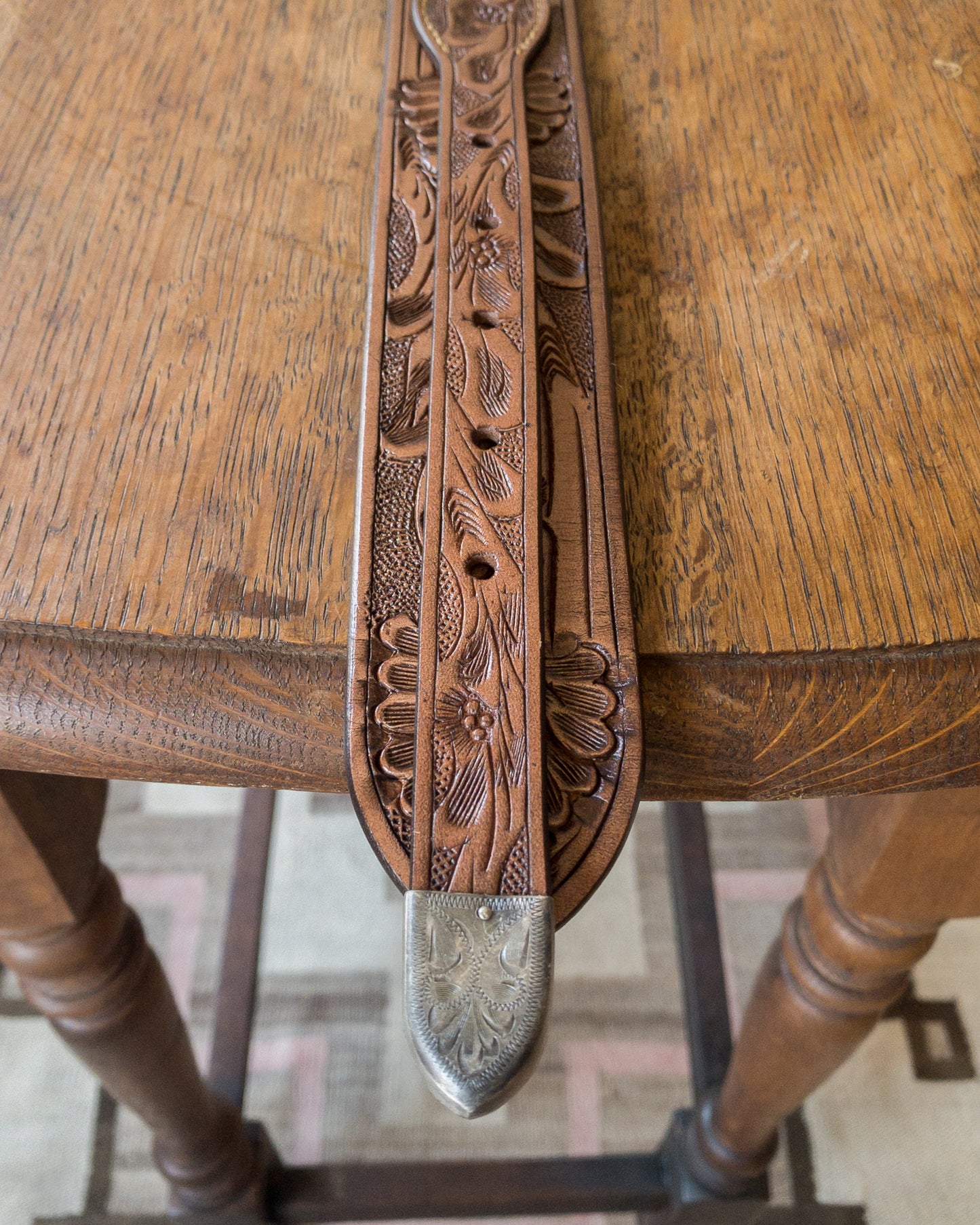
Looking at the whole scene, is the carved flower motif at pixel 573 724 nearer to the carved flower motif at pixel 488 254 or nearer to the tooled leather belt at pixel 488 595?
the tooled leather belt at pixel 488 595

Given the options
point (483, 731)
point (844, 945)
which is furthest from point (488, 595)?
point (844, 945)

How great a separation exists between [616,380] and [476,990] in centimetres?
22

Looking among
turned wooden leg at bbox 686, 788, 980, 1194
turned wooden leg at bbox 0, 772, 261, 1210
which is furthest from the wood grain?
turned wooden leg at bbox 0, 772, 261, 1210

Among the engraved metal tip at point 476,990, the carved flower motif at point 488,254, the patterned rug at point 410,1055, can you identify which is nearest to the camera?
the engraved metal tip at point 476,990

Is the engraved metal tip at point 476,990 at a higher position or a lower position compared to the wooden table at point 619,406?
lower

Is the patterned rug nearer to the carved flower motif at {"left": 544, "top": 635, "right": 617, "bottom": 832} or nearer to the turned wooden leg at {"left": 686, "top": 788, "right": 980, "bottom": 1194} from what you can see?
the turned wooden leg at {"left": 686, "top": 788, "right": 980, "bottom": 1194}

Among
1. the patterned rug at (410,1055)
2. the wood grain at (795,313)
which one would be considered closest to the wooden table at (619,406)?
the wood grain at (795,313)

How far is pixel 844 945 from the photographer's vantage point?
20.7 inches

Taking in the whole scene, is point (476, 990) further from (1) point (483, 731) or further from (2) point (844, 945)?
(2) point (844, 945)

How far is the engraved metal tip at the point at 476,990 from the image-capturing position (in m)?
0.27

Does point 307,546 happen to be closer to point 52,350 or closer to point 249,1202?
point 52,350

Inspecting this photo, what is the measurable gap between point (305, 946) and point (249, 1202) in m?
0.28

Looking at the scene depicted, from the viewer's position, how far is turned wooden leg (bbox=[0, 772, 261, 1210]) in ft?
1.51

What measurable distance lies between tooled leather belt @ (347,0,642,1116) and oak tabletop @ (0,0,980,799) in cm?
2
